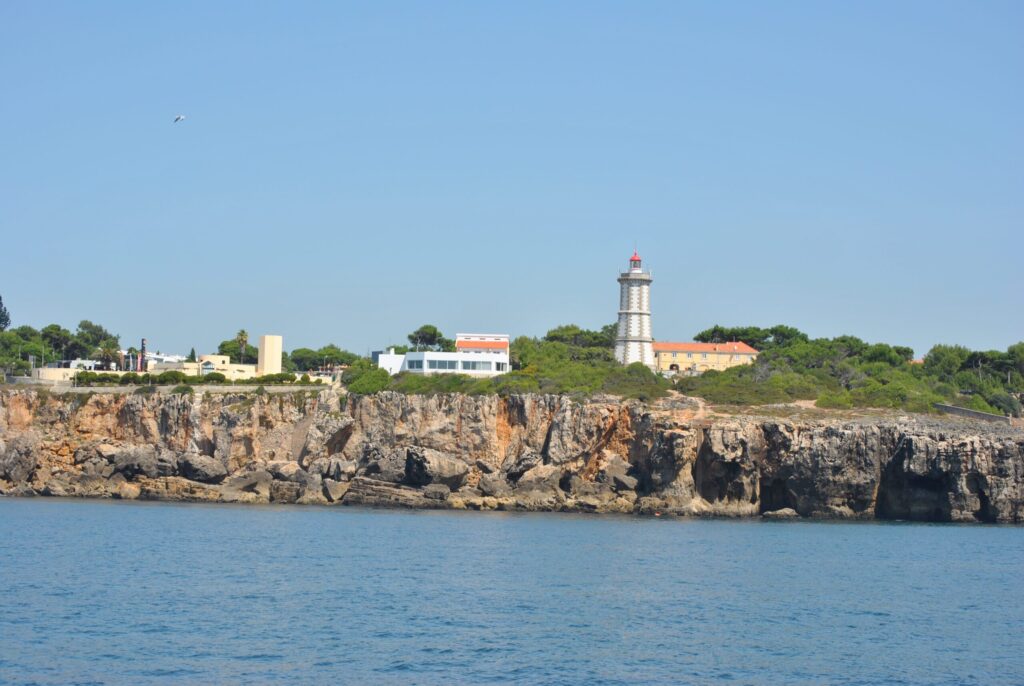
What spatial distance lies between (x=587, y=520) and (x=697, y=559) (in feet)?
41.5

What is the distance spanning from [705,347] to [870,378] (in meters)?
22.4

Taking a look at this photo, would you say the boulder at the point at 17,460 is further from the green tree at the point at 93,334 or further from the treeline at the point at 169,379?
the green tree at the point at 93,334

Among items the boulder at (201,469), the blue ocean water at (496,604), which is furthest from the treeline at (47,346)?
the blue ocean water at (496,604)

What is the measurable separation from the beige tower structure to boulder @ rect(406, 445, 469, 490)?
22040 mm

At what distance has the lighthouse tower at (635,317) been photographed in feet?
267

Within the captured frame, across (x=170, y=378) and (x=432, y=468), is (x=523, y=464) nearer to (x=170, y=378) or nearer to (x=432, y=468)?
(x=432, y=468)

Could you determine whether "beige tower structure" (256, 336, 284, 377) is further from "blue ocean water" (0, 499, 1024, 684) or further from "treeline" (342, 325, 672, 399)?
"blue ocean water" (0, 499, 1024, 684)

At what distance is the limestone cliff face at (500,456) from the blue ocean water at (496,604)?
6599 mm

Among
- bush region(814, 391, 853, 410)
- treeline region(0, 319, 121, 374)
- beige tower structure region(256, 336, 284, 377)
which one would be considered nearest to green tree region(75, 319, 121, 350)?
treeline region(0, 319, 121, 374)

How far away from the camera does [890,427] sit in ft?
186

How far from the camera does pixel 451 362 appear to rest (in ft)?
244

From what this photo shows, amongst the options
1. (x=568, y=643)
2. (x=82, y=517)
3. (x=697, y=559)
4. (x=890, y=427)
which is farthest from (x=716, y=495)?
(x=568, y=643)

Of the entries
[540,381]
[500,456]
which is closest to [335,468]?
[500,456]

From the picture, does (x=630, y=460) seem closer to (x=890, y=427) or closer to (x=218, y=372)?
(x=890, y=427)
